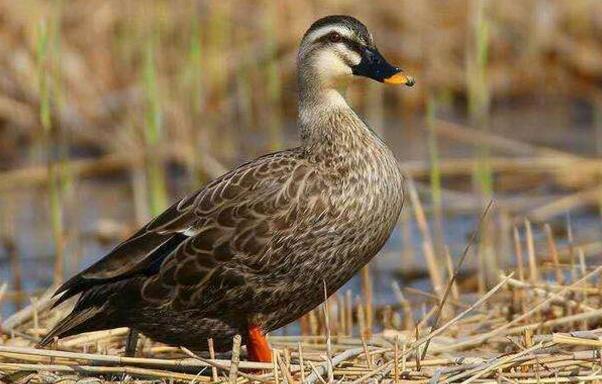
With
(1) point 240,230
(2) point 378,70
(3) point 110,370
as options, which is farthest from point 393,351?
(2) point 378,70

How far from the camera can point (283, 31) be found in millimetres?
11961

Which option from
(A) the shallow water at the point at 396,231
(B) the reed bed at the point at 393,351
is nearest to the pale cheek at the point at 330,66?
A: (B) the reed bed at the point at 393,351

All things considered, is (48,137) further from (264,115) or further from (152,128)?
(264,115)

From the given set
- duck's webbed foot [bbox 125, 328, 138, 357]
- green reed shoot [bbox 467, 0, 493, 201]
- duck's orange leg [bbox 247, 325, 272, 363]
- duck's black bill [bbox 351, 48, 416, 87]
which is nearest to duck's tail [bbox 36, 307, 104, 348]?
duck's webbed foot [bbox 125, 328, 138, 357]

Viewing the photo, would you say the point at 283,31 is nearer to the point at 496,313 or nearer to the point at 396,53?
the point at 396,53

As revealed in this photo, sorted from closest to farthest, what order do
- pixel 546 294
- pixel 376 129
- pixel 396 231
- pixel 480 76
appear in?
pixel 546 294, pixel 480 76, pixel 396 231, pixel 376 129

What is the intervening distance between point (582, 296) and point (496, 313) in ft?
1.55

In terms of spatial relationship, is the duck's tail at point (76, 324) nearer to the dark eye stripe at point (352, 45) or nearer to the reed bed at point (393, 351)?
the reed bed at point (393, 351)

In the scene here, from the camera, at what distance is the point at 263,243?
5457mm

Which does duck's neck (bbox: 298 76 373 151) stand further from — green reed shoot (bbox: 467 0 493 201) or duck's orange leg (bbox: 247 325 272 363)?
green reed shoot (bbox: 467 0 493 201)

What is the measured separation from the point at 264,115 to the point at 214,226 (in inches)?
254

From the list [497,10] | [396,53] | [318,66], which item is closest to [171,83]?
[396,53]

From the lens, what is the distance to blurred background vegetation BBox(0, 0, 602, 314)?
29.8 ft

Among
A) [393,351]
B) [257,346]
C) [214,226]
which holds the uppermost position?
[214,226]
